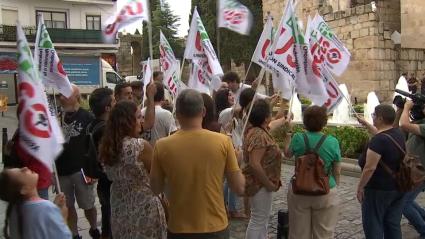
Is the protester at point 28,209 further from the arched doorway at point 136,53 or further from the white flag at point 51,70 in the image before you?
the arched doorway at point 136,53

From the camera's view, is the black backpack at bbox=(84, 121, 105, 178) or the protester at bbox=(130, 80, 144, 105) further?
the protester at bbox=(130, 80, 144, 105)

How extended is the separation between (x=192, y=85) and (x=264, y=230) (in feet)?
11.4

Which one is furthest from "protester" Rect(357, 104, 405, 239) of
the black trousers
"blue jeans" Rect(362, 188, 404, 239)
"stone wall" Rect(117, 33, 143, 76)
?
"stone wall" Rect(117, 33, 143, 76)

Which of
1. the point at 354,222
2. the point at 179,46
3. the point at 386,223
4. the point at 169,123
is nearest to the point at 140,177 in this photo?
the point at 169,123

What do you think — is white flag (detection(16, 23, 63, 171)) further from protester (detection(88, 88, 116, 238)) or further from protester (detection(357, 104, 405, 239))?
protester (detection(357, 104, 405, 239))

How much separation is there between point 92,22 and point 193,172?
3808cm

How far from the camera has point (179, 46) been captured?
5203cm

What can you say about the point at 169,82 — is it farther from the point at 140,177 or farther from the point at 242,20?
the point at 140,177

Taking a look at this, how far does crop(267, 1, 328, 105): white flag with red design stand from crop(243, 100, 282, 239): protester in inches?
32.1

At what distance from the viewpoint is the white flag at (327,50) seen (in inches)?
243

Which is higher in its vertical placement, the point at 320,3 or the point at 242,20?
the point at 320,3

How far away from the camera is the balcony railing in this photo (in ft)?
111

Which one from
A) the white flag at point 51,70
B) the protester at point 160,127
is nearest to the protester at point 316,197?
the protester at point 160,127

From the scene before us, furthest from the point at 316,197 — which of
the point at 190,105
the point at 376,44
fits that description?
the point at 376,44
